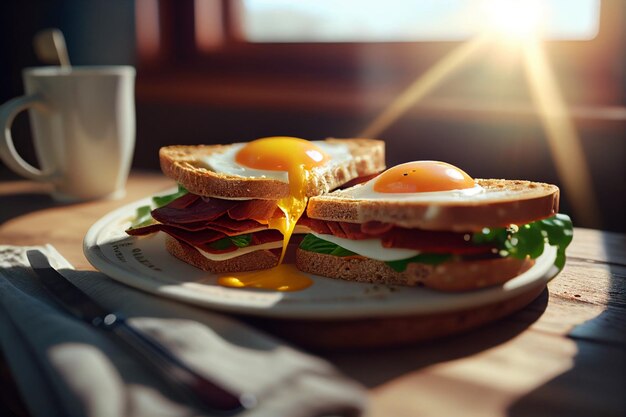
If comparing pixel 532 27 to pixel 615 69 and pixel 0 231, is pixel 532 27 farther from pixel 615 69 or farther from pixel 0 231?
pixel 0 231

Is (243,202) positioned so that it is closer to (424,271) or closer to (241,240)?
(241,240)

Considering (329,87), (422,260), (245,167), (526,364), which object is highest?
(329,87)

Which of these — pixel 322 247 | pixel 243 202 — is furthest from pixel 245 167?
pixel 322 247

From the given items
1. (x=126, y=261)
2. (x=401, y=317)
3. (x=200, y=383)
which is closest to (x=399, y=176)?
(x=401, y=317)

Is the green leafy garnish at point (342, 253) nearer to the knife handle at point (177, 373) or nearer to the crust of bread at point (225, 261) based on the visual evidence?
the crust of bread at point (225, 261)

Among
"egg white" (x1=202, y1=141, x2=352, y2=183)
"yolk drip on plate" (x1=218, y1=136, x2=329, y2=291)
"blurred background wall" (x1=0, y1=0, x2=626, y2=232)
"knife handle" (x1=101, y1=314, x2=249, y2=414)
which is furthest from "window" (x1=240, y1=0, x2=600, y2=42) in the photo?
"knife handle" (x1=101, y1=314, x2=249, y2=414)

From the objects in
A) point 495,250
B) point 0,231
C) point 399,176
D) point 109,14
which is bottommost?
point 0,231
